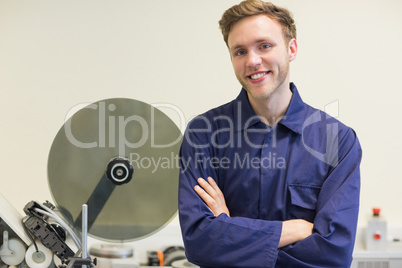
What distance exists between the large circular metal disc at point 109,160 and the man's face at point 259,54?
34 centimetres

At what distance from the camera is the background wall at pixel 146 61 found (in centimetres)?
261

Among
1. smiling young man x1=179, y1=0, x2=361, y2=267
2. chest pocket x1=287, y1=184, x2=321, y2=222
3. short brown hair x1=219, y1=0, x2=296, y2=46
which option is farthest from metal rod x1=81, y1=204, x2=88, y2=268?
short brown hair x1=219, y1=0, x2=296, y2=46

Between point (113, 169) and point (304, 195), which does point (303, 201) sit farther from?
point (113, 169)

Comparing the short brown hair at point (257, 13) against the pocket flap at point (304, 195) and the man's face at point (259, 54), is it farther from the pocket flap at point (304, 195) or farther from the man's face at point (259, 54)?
the pocket flap at point (304, 195)

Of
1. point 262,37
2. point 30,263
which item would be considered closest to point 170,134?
point 262,37

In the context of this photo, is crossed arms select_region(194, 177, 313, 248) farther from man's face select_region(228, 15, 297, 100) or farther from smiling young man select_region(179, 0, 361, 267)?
man's face select_region(228, 15, 297, 100)

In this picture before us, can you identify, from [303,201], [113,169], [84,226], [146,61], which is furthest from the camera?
[146,61]

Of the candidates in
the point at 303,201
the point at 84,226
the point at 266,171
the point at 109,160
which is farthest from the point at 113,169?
the point at 303,201

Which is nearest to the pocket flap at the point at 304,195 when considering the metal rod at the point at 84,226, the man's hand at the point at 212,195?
the man's hand at the point at 212,195

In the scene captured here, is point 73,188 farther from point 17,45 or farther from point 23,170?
point 17,45

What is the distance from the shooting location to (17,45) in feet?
8.56

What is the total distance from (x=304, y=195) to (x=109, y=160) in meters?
0.68

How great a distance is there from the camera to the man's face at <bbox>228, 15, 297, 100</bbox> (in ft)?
4.72

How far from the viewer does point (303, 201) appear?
55.5 inches
